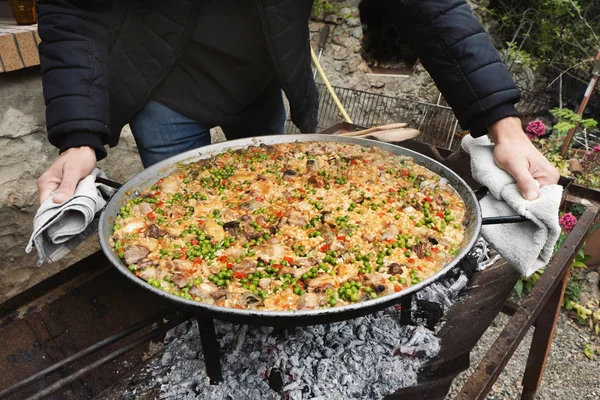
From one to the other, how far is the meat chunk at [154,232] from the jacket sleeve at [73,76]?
0.43 metres

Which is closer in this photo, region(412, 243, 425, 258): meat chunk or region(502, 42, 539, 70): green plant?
region(412, 243, 425, 258): meat chunk

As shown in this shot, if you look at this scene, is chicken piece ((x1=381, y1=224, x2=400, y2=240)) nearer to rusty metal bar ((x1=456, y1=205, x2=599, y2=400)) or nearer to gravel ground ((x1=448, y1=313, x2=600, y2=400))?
rusty metal bar ((x1=456, y1=205, x2=599, y2=400))

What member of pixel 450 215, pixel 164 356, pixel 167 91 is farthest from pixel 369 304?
pixel 167 91

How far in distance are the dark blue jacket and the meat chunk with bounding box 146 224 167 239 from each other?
1.43 ft

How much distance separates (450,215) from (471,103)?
1.83ft

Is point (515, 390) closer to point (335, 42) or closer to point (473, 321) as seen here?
point (473, 321)

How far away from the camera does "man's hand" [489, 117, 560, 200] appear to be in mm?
1916

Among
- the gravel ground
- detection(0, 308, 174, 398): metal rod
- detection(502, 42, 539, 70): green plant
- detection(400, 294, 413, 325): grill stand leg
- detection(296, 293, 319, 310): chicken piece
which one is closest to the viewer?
detection(0, 308, 174, 398): metal rod

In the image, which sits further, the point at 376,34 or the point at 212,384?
the point at 376,34

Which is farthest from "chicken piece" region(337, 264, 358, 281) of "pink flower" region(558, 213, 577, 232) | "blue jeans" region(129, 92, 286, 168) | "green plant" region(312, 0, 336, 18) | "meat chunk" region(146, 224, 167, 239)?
"green plant" region(312, 0, 336, 18)

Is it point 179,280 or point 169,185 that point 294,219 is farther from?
point 169,185

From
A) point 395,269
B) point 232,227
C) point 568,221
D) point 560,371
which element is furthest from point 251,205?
point 560,371

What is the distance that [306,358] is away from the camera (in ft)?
7.73

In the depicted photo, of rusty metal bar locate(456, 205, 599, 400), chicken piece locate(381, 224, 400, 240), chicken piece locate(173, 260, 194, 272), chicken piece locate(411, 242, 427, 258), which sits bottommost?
rusty metal bar locate(456, 205, 599, 400)
